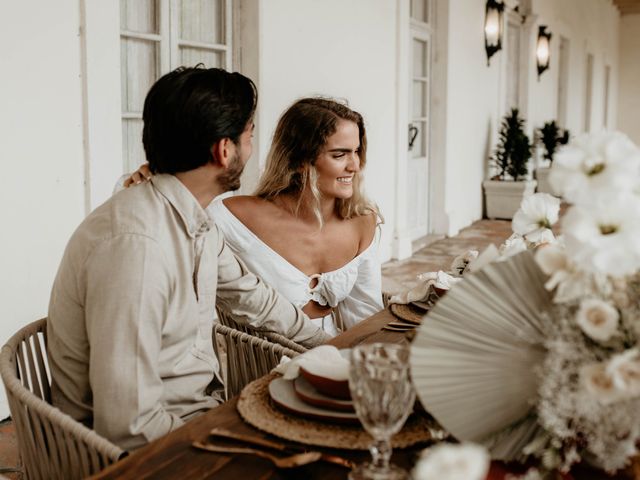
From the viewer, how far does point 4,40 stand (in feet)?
10.5

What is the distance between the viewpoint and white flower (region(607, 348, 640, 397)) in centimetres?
100

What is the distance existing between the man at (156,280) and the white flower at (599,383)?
32.7 inches

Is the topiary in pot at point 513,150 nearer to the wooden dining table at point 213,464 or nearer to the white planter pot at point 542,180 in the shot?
the white planter pot at point 542,180

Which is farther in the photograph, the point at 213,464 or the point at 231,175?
the point at 231,175

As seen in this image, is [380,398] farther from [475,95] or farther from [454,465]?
[475,95]

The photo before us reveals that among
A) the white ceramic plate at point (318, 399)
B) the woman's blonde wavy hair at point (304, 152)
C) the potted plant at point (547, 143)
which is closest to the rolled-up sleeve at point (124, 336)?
the white ceramic plate at point (318, 399)

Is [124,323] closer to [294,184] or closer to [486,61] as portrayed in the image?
[294,184]

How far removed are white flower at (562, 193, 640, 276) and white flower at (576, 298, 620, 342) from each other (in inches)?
1.9

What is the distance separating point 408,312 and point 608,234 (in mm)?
1231

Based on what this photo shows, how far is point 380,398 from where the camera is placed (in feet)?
3.66

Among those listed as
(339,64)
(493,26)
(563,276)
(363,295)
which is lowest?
(363,295)

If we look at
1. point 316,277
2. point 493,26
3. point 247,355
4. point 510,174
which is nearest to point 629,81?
point 510,174

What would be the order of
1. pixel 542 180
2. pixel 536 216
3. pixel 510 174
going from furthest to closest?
pixel 542 180, pixel 510 174, pixel 536 216

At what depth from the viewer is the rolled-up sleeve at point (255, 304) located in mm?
2170
